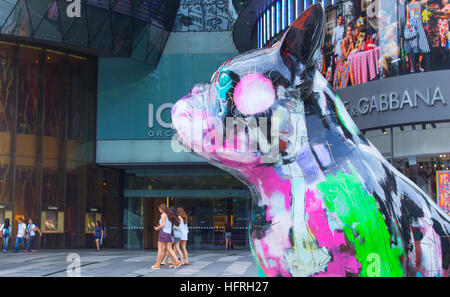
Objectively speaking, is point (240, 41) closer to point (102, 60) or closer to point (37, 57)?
point (102, 60)

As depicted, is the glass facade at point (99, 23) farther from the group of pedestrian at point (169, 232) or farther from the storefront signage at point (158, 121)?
the group of pedestrian at point (169, 232)

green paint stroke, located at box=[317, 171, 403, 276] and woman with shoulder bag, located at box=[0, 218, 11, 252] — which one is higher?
green paint stroke, located at box=[317, 171, 403, 276]

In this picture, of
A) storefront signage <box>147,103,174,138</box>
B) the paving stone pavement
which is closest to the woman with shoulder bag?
the paving stone pavement

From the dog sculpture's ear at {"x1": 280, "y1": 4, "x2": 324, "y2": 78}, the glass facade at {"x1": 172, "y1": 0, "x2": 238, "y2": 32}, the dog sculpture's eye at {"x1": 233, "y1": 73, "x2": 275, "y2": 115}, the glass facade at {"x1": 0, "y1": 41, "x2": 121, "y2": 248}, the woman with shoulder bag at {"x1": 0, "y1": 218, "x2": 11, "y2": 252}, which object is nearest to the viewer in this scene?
the dog sculpture's ear at {"x1": 280, "y1": 4, "x2": 324, "y2": 78}

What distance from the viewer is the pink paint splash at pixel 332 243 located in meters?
2.16

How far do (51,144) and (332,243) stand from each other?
21.6m

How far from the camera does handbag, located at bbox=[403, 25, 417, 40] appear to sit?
14055 millimetres

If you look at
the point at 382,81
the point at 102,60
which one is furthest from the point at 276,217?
the point at 102,60

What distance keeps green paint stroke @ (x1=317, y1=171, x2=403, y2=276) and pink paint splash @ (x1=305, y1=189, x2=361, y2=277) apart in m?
0.03

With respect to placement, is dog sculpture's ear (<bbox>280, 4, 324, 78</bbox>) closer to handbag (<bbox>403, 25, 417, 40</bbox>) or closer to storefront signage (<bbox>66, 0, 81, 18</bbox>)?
handbag (<bbox>403, 25, 417, 40</bbox>)

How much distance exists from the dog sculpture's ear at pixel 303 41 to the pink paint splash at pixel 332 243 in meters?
0.67

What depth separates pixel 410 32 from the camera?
46.4 ft

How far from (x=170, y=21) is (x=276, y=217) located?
19.7m

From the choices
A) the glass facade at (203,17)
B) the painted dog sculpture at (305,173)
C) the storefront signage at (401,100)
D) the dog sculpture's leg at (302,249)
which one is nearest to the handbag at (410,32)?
the storefront signage at (401,100)
